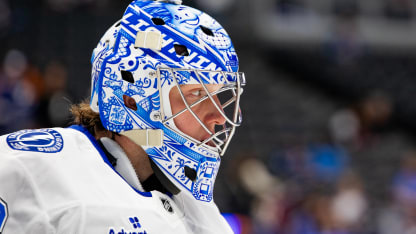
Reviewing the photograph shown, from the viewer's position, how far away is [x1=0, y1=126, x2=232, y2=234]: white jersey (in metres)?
1.59

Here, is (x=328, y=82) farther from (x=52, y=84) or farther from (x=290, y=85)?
(x=52, y=84)

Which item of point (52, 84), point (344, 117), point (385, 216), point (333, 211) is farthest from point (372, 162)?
point (52, 84)

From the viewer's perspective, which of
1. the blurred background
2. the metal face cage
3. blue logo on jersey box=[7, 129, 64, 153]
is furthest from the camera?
the blurred background

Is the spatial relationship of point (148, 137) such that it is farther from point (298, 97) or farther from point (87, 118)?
point (298, 97)

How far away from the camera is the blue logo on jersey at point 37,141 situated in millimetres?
1680

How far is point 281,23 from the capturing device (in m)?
12.0

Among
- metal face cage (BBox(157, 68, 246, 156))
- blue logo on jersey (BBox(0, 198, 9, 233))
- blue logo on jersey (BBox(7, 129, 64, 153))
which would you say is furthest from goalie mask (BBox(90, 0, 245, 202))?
blue logo on jersey (BBox(0, 198, 9, 233))

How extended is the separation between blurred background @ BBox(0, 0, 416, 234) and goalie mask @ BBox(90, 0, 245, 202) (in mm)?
1775

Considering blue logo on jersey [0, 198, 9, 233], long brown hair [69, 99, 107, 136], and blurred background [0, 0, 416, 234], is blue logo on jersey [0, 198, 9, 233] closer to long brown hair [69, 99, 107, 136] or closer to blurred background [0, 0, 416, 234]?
long brown hair [69, 99, 107, 136]

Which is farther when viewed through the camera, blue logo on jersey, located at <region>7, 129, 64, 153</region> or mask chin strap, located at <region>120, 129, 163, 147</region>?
mask chin strap, located at <region>120, 129, 163, 147</region>

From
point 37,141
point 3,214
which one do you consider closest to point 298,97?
point 37,141

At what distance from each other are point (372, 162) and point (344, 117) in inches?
34.9

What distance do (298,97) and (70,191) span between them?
31.8 feet

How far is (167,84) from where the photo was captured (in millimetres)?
1882
